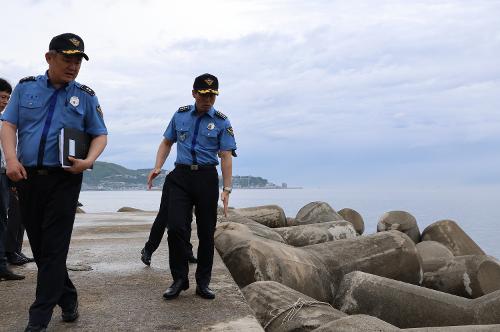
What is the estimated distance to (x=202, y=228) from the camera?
4602mm

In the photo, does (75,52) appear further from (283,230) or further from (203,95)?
(283,230)

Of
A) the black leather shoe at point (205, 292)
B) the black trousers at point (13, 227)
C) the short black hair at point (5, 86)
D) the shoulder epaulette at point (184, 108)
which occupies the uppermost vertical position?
the short black hair at point (5, 86)

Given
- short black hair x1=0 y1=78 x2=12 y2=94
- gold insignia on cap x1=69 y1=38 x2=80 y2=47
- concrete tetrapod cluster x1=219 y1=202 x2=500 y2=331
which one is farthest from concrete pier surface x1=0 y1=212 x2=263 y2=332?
gold insignia on cap x1=69 y1=38 x2=80 y2=47

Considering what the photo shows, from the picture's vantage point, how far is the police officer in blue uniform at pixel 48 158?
344 cm

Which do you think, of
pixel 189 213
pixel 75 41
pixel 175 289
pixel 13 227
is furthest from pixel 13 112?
pixel 13 227

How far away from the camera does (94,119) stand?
11.9ft

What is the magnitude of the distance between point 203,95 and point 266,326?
6.51 ft

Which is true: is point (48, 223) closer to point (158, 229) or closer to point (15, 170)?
point (15, 170)

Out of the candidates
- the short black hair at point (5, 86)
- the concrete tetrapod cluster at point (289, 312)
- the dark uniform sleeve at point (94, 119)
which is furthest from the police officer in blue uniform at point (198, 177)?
the short black hair at point (5, 86)

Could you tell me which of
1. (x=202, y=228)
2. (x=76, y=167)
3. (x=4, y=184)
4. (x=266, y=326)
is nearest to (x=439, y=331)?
(x=266, y=326)

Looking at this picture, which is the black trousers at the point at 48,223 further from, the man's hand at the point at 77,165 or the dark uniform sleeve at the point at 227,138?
the dark uniform sleeve at the point at 227,138

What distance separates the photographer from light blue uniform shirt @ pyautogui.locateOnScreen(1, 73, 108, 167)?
11.3 ft

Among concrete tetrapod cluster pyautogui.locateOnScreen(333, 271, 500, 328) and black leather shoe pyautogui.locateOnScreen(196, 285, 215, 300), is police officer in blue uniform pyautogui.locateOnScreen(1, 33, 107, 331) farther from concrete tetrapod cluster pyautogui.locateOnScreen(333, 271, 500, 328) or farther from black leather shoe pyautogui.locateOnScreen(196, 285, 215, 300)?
concrete tetrapod cluster pyautogui.locateOnScreen(333, 271, 500, 328)

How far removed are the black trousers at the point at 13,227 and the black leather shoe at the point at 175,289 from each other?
6.92 ft
